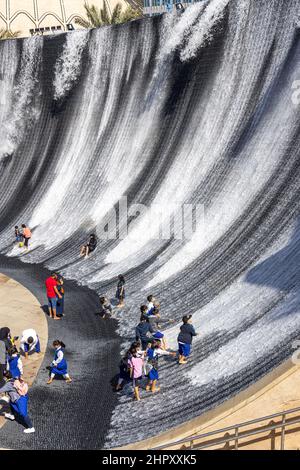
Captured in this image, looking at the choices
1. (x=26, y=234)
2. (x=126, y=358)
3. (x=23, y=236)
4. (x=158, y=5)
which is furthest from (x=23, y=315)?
(x=158, y=5)

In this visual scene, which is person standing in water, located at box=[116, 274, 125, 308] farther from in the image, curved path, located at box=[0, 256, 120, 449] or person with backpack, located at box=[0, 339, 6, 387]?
person with backpack, located at box=[0, 339, 6, 387]

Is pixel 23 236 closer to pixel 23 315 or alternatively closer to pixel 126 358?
pixel 23 315

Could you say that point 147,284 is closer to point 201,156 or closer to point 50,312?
point 50,312

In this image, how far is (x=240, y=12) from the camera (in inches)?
978

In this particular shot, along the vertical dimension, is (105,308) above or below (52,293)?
below

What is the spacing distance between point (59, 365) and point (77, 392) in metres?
0.85

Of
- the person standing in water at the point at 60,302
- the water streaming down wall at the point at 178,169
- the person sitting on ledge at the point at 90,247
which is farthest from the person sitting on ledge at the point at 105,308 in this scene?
the person sitting on ledge at the point at 90,247

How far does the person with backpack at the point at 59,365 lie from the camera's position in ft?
43.8

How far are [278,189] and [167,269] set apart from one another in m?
5.12

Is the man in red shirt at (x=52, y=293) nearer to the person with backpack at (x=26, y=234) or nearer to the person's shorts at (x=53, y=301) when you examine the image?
the person's shorts at (x=53, y=301)

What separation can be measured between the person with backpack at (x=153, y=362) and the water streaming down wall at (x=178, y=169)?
1.27 feet

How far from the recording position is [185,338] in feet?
44.8
